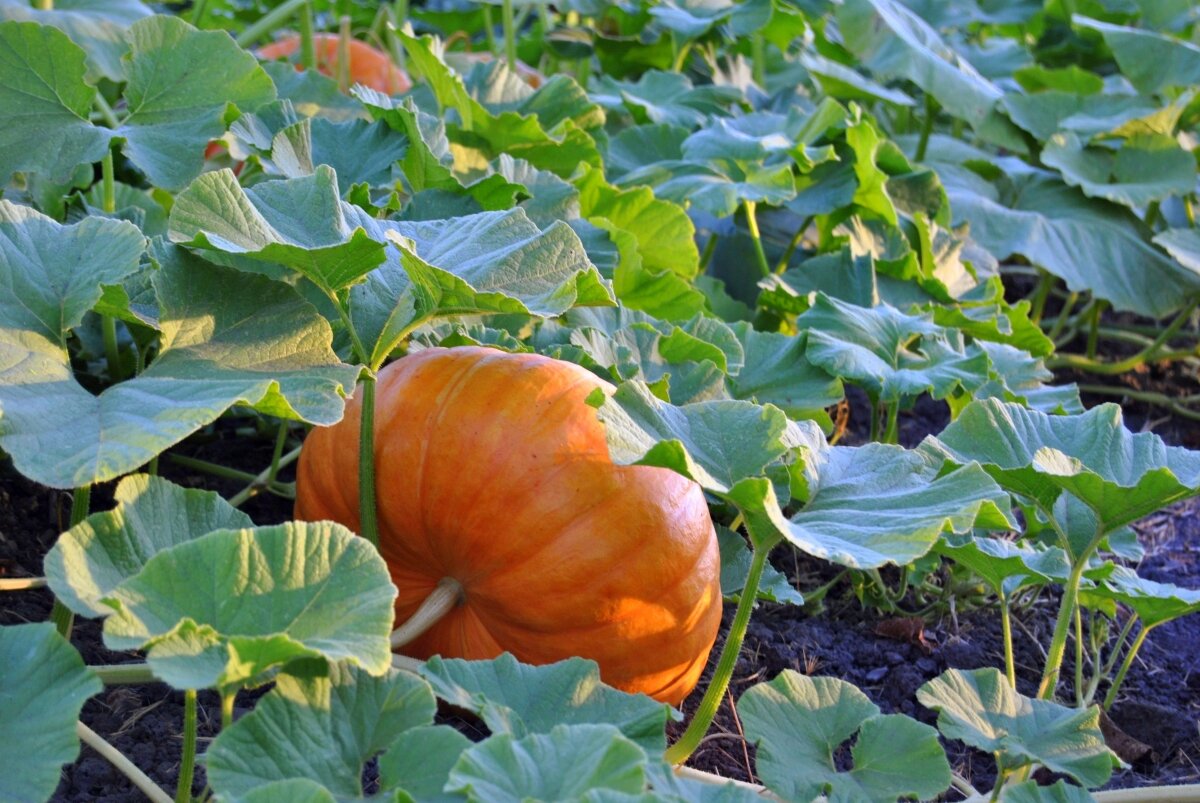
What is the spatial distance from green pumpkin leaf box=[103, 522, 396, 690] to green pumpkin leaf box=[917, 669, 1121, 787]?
550 millimetres

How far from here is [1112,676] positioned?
189 cm

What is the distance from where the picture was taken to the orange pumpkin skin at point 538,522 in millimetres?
1384

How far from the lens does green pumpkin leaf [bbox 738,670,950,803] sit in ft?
3.91

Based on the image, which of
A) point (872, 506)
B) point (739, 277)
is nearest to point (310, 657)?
point (872, 506)

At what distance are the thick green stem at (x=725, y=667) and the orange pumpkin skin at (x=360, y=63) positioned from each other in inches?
84.9

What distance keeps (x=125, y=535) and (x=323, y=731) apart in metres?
0.26

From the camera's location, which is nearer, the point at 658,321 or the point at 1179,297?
the point at 658,321

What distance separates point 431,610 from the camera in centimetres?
144

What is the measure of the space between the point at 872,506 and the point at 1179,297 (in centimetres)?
185

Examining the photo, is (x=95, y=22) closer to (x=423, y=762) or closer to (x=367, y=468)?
(x=367, y=468)

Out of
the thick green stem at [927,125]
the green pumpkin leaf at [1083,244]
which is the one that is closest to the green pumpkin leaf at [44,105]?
the green pumpkin leaf at [1083,244]

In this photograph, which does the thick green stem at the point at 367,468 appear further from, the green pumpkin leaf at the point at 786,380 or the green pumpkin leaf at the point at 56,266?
the green pumpkin leaf at the point at 786,380

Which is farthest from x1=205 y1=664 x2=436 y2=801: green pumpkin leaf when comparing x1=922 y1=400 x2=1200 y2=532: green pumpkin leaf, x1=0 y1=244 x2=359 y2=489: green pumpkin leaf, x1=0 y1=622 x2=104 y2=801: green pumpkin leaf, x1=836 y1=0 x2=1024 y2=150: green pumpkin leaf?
x1=836 y1=0 x2=1024 y2=150: green pumpkin leaf

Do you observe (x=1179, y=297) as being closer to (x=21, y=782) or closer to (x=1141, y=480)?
(x=1141, y=480)
